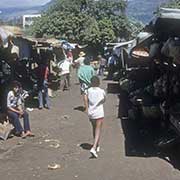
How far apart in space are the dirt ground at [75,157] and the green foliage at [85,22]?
142 ft

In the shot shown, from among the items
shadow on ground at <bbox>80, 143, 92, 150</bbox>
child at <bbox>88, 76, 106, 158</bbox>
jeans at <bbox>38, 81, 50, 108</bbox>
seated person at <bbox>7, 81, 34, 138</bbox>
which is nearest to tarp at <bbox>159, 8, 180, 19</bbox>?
child at <bbox>88, 76, 106, 158</bbox>

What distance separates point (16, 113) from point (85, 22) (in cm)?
4710

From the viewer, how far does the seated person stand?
42.0 ft

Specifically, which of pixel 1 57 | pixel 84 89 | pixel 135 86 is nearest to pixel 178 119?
pixel 84 89

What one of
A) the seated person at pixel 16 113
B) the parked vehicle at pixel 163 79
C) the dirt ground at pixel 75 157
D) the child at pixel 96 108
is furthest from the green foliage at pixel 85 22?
the child at pixel 96 108

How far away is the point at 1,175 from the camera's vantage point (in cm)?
938

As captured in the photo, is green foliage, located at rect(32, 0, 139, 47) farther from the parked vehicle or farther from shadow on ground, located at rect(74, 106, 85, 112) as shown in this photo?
the parked vehicle

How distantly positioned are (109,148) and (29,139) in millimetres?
2339

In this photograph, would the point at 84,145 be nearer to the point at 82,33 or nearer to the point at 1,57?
the point at 1,57

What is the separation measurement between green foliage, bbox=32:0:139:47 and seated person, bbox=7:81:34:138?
45.0m

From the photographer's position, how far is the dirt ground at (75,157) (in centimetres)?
923

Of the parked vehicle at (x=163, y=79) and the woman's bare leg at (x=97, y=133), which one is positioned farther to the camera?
the woman's bare leg at (x=97, y=133)

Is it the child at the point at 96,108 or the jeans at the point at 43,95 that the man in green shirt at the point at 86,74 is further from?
the child at the point at 96,108

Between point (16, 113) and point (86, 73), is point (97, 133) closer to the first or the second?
point (16, 113)
